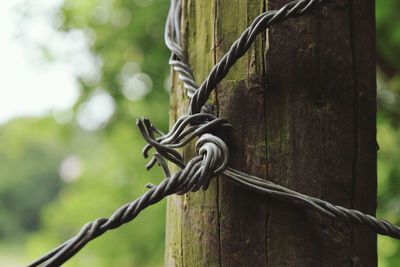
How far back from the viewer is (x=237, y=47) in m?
1.00

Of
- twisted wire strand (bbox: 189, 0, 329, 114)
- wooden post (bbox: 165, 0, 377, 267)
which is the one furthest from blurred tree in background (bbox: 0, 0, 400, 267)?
twisted wire strand (bbox: 189, 0, 329, 114)

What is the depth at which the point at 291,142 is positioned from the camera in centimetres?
104

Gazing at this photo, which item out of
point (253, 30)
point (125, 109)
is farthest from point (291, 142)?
point (125, 109)

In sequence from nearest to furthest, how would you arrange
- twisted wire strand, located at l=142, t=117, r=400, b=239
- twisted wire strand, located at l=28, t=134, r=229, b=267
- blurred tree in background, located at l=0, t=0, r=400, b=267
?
twisted wire strand, located at l=28, t=134, r=229, b=267, twisted wire strand, located at l=142, t=117, r=400, b=239, blurred tree in background, located at l=0, t=0, r=400, b=267

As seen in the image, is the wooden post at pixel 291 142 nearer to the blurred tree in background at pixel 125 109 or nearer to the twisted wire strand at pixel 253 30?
the twisted wire strand at pixel 253 30

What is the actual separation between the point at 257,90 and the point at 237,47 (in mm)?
100

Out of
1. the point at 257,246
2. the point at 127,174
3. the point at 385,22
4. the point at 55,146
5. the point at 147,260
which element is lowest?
the point at 55,146

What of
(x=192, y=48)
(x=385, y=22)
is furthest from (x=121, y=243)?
(x=192, y=48)

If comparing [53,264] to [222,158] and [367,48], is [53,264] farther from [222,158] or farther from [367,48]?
[367,48]

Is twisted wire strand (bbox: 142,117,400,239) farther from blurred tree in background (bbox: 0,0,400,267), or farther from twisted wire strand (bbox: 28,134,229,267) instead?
blurred tree in background (bbox: 0,0,400,267)

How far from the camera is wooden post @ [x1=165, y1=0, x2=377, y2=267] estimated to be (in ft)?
3.38

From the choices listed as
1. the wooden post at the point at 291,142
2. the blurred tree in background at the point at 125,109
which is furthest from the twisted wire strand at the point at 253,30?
the blurred tree in background at the point at 125,109

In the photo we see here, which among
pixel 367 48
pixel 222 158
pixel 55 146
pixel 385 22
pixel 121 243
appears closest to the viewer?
pixel 222 158

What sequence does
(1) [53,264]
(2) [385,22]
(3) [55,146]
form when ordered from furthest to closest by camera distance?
(3) [55,146], (2) [385,22], (1) [53,264]
